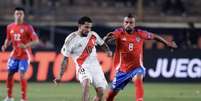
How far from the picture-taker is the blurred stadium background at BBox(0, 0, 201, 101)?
25000 mm

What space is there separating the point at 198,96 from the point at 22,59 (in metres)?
5.54

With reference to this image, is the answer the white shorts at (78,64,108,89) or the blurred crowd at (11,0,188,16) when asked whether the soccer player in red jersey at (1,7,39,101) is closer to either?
the white shorts at (78,64,108,89)

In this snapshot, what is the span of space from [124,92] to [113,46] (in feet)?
14.9

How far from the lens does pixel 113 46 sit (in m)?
28.7

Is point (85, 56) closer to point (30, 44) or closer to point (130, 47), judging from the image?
A: point (130, 47)

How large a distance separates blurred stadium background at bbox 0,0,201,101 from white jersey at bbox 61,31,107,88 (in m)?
4.76

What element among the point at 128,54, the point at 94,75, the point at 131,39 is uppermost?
the point at 131,39

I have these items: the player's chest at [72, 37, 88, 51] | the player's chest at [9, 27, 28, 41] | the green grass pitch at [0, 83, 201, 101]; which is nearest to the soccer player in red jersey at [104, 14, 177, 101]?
the player's chest at [72, 37, 88, 51]

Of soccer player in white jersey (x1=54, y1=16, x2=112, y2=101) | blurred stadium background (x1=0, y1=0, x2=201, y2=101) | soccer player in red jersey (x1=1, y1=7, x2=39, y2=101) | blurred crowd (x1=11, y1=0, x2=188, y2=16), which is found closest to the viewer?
soccer player in white jersey (x1=54, y1=16, x2=112, y2=101)

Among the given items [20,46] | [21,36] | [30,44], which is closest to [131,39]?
[30,44]

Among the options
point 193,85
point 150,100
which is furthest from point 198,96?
point 193,85

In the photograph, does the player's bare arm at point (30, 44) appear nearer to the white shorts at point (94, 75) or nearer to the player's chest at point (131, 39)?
the player's chest at point (131, 39)

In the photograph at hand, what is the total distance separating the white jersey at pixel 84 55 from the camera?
16.4 metres

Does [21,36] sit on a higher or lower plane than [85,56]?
lower
